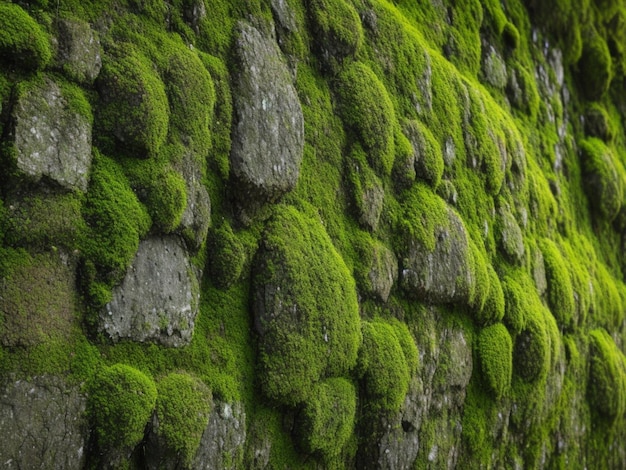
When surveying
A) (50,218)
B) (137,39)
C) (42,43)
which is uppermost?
(137,39)

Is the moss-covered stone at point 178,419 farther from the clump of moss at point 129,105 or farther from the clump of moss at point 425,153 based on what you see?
the clump of moss at point 425,153

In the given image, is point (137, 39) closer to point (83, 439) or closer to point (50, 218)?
point (50, 218)

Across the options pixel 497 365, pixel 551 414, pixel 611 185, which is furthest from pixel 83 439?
pixel 611 185

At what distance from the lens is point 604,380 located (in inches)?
436

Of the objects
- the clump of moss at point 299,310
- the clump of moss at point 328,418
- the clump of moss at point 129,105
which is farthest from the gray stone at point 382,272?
the clump of moss at point 129,105

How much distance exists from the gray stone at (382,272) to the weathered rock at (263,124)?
4.61ft

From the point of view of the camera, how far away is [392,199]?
7117 mm

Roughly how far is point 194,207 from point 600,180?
11319 mm

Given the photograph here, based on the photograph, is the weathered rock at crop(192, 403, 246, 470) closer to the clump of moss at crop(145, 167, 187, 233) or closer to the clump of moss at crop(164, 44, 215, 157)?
the clump of moss at crop(145, 167, 187, 233)

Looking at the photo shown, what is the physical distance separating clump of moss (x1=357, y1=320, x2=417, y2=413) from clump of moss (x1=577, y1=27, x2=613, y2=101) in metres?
11.2

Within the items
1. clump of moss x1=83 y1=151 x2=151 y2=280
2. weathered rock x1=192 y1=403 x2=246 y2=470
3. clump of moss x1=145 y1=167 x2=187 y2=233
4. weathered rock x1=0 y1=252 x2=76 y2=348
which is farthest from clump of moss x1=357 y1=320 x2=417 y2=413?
weathered rock x1=0 y1=252 x2=76 y2=348

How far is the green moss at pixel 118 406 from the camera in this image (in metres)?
4.01

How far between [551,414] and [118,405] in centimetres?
762

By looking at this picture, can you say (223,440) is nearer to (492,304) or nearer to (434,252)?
(434,252)
